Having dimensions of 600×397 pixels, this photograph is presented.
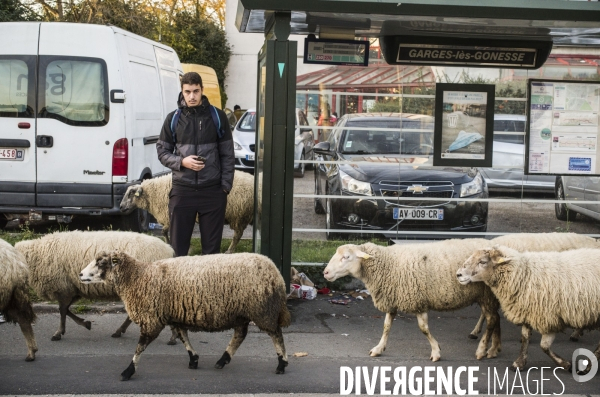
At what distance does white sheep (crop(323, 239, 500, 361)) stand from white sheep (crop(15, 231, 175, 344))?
1.76m

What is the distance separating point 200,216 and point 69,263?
1.26 metres

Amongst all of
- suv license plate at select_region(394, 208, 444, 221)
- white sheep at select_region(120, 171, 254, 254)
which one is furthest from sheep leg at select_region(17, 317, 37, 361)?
suv license plate at select_region(394, 208, 444, 221)

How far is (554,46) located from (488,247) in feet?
11.0

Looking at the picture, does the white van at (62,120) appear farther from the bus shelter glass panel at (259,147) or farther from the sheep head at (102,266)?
the sheep head at (102,266)

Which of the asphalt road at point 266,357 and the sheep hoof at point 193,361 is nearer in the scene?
the asphalt road at point 266,357

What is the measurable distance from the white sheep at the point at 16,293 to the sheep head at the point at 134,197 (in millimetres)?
3969

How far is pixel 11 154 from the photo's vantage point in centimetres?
1066

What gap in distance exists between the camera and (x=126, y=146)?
422 inches

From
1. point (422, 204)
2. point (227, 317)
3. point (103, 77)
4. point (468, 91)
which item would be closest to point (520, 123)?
point (468, 91)

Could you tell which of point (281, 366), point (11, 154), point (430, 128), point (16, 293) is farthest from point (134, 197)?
point (281, 366)

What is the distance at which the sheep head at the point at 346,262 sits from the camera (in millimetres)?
6984

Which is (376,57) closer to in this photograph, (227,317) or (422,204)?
(422,204)

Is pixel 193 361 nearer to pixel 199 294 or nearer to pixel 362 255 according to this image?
pixel 199 294

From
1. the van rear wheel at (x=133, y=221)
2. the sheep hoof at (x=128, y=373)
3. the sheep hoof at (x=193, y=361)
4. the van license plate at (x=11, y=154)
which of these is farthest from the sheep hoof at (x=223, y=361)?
the van license plate at (x=11, y=154)
